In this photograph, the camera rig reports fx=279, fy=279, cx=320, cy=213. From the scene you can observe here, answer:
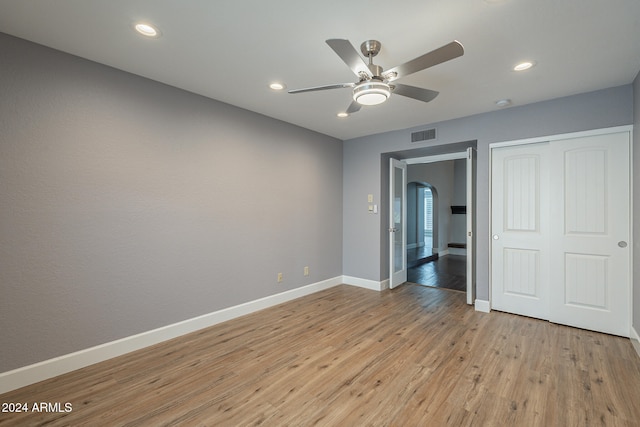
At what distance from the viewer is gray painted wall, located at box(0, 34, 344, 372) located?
222cm

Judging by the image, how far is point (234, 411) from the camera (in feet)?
6.43

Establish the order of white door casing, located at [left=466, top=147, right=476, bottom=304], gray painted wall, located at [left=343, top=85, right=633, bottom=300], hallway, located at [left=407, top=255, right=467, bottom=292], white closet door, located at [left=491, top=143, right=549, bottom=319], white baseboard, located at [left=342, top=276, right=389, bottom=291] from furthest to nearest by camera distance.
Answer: hallway, located at [left=407, top=255, right=467, bottom=292] < white baseboard, located at [left=342, top=276, right=389, bottom=291] < white door casing, located at [left=466, top=147, right=476, bottom=304] < white closet door, located at [left=491, top=143, right=549, bottom=319] < gray painted wall, located at [left=343, top=85, right=633, bottom=300]

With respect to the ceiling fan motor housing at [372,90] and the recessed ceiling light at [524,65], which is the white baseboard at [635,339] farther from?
the ceiling fan motor housing at [372,90]

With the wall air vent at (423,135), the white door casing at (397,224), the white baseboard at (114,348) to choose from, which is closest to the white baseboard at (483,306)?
the white door casing at (397,224)

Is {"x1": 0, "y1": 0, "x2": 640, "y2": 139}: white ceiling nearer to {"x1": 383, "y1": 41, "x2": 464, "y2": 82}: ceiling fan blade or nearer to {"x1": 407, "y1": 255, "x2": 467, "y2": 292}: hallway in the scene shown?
{"x1": 383, "y1": 41, "x2": 464, "y2": 82}: ceiling fan blade

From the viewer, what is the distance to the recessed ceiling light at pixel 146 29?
2070 millimetres

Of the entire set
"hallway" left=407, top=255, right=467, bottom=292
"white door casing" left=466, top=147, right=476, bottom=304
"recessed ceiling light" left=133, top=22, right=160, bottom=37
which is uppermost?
"recessed ceiling light" left=133, top=22, right=160, bottom=37

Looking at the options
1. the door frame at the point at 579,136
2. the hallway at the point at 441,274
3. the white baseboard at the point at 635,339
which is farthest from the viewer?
the hallway at the point at 441,274

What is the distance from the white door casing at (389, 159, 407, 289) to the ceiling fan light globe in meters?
2.87

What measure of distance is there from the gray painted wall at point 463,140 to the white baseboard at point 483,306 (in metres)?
0.07

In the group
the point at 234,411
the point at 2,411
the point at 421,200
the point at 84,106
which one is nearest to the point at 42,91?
the point at 84,106

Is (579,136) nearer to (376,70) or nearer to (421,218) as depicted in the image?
(376,70)

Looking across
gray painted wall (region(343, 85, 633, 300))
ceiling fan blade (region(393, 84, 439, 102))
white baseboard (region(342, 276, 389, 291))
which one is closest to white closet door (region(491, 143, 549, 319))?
gray painted wall (region(343, 85, 633, 300))

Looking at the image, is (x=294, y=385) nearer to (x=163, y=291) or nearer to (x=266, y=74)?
(x=163, y=291)
